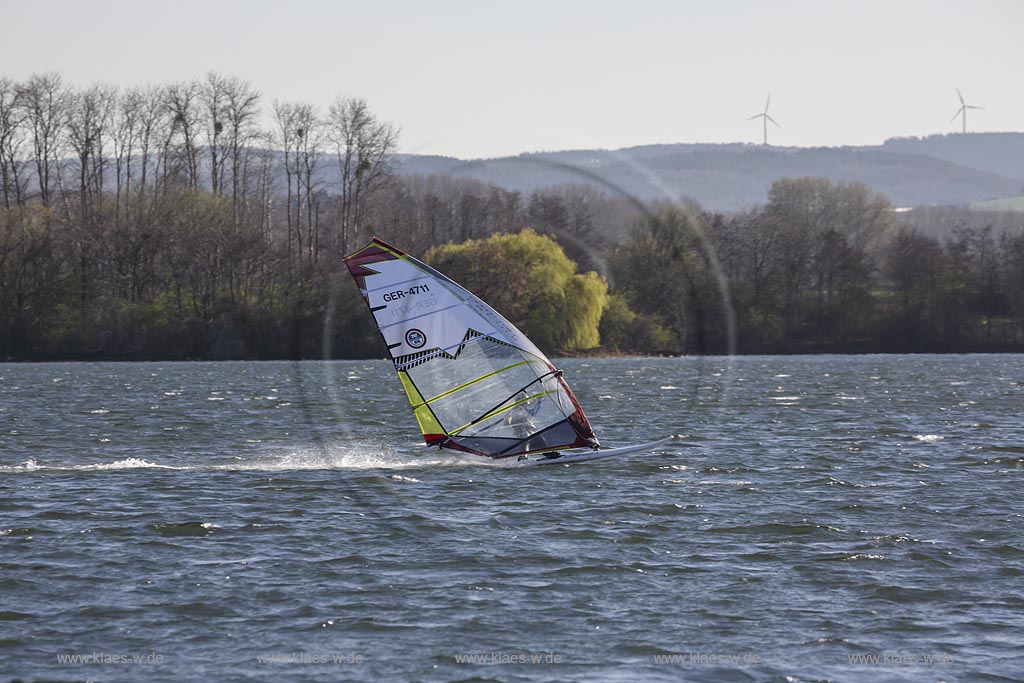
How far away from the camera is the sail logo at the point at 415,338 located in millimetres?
24734

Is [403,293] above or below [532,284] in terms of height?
above

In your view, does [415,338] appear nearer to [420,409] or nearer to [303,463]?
[420,409]

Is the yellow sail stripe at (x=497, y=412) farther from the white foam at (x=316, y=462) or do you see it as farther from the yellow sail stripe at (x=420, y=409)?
the white foam at (x=316, y=462)

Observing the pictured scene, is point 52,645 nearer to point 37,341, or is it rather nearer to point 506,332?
point 506,332

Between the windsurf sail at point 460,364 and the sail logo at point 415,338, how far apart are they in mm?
20

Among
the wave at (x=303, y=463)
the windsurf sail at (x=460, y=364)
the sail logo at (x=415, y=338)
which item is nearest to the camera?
the windsurf sail at (x=460, y=364)

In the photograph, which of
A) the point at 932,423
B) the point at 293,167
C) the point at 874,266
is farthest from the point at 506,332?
the point at 874,266

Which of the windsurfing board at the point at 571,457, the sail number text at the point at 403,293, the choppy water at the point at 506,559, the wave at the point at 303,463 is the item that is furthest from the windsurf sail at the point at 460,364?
the wave at the point at 303,463

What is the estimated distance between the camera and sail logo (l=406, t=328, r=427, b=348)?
81.1 feet

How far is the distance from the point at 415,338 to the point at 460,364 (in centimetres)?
103

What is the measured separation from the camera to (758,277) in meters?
115

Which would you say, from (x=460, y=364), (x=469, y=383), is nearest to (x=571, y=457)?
(x=469, y=383)

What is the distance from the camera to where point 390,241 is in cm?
9700

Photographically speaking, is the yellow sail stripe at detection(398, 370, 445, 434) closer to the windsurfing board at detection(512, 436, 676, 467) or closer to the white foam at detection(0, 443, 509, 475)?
the white foam at detection(0, 443, 509, 475)
